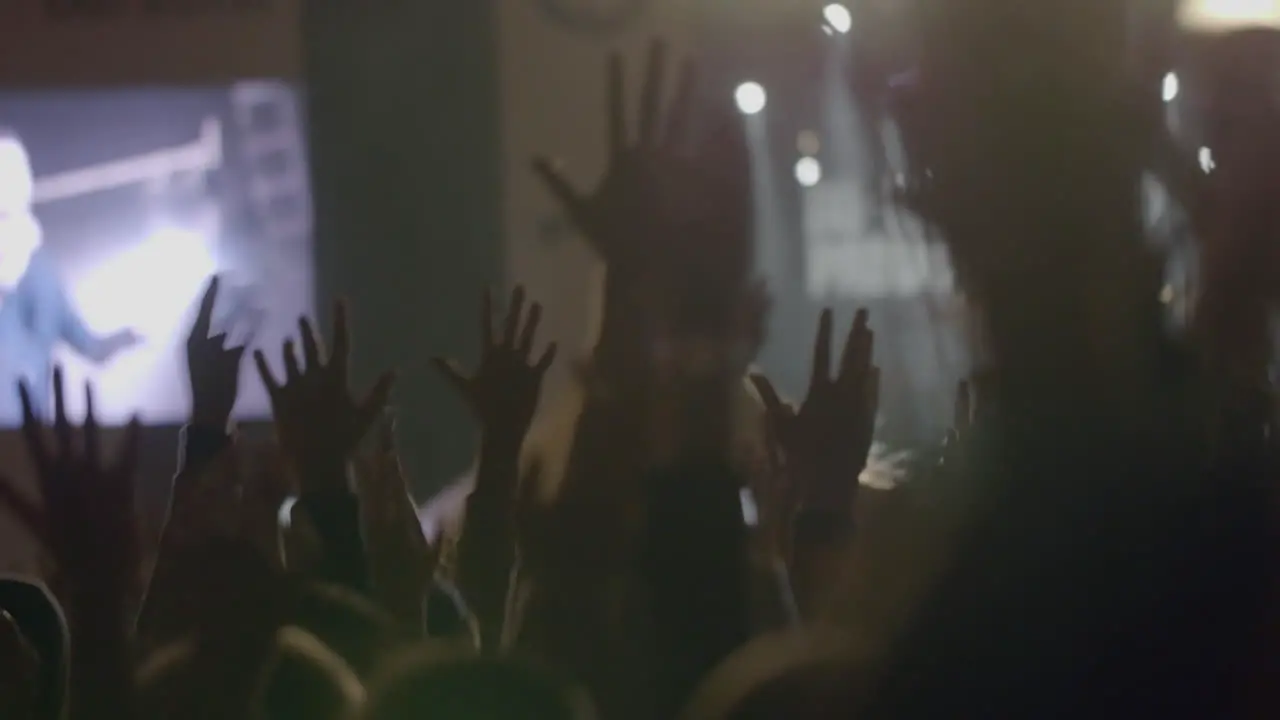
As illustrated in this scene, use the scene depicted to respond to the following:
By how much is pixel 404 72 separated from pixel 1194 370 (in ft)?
3.93

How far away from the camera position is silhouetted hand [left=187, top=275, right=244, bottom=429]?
631mm

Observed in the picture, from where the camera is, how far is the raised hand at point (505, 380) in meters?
0.59

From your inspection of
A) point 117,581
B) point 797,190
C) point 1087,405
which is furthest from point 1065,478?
point 797,190

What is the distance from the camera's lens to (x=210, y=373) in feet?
2.08

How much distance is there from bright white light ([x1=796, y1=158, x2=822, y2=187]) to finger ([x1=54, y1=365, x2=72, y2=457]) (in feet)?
2.90

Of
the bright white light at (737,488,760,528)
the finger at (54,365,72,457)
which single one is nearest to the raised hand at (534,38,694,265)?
the bright white light at (737,488,760,528)

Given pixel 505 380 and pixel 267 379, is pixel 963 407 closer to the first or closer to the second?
pixel 505 380

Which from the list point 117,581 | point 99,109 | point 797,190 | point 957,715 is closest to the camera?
point 957,715

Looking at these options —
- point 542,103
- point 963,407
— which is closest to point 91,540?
point 963,407

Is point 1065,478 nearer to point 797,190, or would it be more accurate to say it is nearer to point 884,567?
point 884,567

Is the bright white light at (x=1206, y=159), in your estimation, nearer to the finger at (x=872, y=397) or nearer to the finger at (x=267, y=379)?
the finger at (x=872, y=397)

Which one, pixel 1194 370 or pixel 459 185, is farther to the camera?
pixel 459 185

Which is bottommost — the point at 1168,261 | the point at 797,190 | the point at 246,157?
the point at 1168,261

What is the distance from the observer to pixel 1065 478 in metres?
0.43
